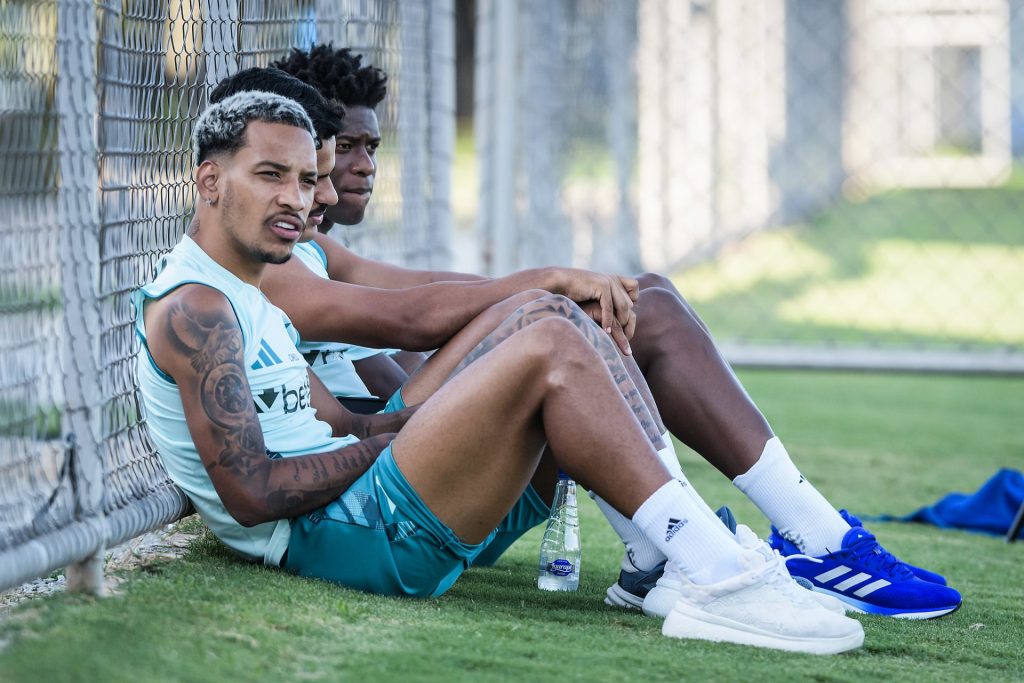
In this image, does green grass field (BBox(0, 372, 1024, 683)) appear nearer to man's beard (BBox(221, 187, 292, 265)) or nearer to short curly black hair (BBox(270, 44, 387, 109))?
man's beard (BBox(221, 187, 292, 265))

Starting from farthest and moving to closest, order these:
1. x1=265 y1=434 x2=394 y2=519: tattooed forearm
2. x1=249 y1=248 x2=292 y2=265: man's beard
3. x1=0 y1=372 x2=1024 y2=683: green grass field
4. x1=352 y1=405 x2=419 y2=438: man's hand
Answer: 1. x1=352 y1=405 x2=419 y2=438: man's hand
2. x1=249 y1=248 x2=292 y2=265: man's beard
3. x1=265 y1=434 x2=394 y2=519: tattooed forearm
4. x1=0 y1=372 x2=1024 y2=683: green grass field

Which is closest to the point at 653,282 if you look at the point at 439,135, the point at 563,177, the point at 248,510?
the point at 248,510

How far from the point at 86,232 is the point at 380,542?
84 centimetres

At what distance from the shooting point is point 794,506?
323cm

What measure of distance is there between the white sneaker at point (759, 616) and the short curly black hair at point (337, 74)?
163 cm

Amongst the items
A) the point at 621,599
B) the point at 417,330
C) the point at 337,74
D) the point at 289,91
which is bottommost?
the point at 621,599

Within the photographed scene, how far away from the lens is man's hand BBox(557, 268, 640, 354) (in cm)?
313

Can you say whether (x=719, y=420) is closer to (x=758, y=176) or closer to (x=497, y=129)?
(x=497, y=129)

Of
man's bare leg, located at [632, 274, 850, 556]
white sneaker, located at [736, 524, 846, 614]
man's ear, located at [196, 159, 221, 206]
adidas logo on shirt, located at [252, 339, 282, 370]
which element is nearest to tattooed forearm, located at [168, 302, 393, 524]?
adidas logo on shirt, located at [252, 339, 282, 370]

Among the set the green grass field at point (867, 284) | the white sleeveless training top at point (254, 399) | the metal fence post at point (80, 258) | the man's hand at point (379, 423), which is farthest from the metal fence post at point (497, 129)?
the metal fence post at point (80, 258)

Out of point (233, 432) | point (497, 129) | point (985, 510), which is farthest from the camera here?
point (497, 129)

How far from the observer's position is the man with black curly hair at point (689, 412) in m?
3.14

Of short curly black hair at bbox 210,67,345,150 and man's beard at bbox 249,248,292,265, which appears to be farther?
short curly black hair at bbox 210,67,345,150

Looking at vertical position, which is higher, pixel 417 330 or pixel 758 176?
pixel 758 176
